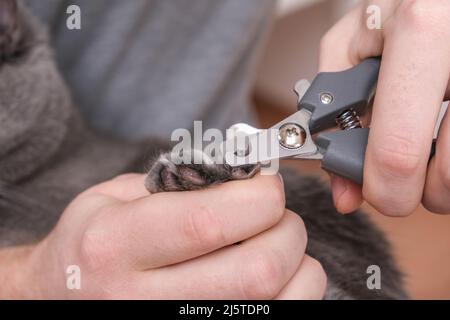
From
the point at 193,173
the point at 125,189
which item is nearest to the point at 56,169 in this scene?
the point at 125,189

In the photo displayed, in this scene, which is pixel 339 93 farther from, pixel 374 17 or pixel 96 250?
pixel 96 250

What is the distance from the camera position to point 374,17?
1.83 ft

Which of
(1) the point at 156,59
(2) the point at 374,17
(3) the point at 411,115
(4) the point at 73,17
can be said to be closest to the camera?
(3) the point at 411,115

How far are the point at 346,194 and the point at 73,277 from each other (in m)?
0.28

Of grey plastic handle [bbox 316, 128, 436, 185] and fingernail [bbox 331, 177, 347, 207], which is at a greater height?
grey plastic handle [bbox 316, 128, 436, 185]

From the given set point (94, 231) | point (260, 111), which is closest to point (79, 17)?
point (94, 231)

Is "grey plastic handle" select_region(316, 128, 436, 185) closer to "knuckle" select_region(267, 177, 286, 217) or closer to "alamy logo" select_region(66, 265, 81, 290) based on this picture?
"knuckle" select_region(267, 177, 286, 217)

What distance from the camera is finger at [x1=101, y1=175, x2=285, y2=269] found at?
1.54 ft

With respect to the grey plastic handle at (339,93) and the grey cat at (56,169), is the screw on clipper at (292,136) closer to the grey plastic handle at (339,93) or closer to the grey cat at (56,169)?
the grey plastic handle at (339,93)

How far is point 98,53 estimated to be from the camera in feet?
3.11

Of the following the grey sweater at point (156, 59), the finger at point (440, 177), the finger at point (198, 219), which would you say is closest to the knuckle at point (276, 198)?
the finger at point (198, 219)

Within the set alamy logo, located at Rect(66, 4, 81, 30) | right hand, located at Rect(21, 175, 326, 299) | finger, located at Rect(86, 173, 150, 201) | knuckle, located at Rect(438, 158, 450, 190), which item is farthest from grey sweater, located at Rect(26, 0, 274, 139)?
knuckle, located at Rect(438, 158, 450, 190)

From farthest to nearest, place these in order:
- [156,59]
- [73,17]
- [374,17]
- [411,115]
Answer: [156,59] < [73,17] < [374,17] < [411,115]

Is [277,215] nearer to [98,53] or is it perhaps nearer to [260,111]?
[98,53]
